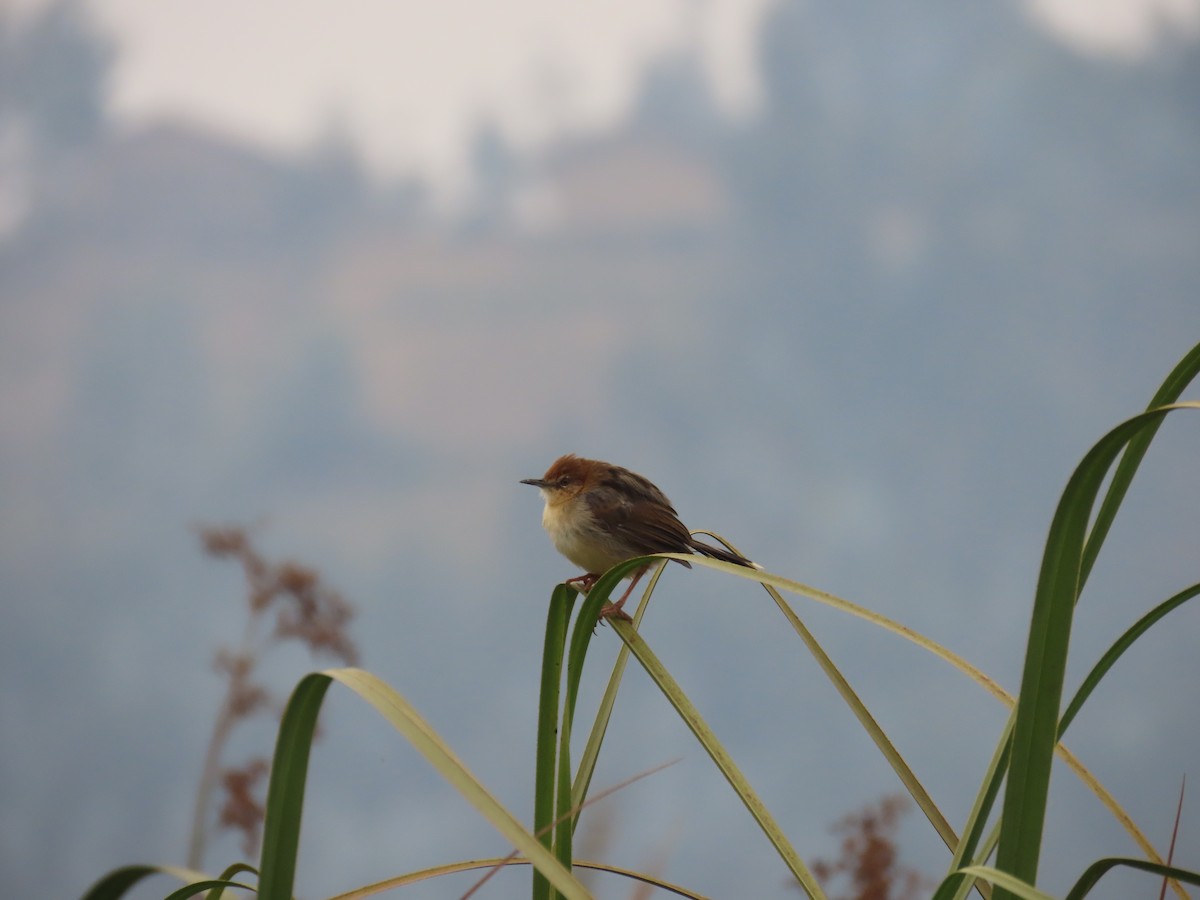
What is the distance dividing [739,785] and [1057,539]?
65 cm

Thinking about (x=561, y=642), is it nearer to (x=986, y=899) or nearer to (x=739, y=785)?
(x=739, y=785)

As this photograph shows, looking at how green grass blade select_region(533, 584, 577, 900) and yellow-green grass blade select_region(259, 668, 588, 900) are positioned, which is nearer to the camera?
yellow-green grass blade select_region(259, 668, 588, 900)

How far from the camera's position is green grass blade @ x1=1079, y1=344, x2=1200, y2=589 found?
1442mm

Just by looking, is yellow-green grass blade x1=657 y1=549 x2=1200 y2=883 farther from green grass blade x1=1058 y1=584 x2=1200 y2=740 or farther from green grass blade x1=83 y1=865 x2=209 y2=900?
green grass blade x1=83 y1=865 x2=209 y2=900

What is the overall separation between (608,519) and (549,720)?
1.71m

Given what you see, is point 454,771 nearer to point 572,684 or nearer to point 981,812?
point 572,684

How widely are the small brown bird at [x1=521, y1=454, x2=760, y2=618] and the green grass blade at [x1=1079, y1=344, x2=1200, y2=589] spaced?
5.43 feet

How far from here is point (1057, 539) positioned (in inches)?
49.9

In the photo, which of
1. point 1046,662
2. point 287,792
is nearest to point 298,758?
point 287,792

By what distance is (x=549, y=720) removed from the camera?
1648mm

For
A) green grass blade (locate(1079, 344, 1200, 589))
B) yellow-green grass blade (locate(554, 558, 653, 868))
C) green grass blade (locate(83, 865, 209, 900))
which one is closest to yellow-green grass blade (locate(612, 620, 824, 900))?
yellow-green grass blade (locate(554, 558, 653, 868))

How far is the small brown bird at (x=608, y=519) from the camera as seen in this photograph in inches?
130

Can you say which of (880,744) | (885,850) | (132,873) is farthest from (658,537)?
(132,873)

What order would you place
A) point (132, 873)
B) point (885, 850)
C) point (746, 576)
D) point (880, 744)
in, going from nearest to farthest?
point (132, 873) < point (746, 576) < point (880, 744) < point (885, 850)
